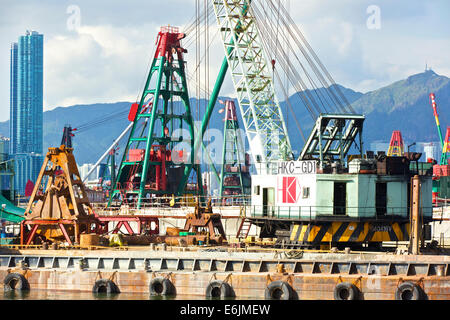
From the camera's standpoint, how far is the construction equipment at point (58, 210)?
55250 millimetres

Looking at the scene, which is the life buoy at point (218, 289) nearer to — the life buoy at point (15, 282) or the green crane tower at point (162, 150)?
the life buoy at point (15, 282)

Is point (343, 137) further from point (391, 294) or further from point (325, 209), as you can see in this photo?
point (391, 294)

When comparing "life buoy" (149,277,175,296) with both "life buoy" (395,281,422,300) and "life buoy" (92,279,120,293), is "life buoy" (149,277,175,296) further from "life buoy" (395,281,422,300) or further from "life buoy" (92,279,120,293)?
"life buoy" (395,281,422,300)

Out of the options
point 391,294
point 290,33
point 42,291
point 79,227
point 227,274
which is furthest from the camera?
point 290,33

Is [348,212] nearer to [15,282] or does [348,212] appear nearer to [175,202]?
[15,282]

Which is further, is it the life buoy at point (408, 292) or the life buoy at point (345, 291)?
the life buoy at point (345, 291)

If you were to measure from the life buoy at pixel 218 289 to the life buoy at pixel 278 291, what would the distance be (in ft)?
7.33

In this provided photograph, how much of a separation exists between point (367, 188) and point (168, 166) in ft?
207

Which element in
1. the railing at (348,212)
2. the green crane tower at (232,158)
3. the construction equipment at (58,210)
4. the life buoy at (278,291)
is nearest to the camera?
the life buoy at (278,291)

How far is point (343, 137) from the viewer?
56.7m

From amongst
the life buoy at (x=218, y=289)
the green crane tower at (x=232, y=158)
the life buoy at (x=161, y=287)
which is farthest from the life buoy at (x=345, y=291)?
the green crane tower at (x=232, y=158)

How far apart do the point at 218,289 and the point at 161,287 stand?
144 inches

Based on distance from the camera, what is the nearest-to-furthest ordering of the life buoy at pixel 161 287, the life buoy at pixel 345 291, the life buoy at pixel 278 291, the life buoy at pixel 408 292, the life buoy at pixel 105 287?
the life buoy at pixel 408 292 < the life buoy at pixel 345 291 < the life buoy at pixel 278 291 < the life buoy at pixel 161 287 < the life buoy at pixel 105 287
